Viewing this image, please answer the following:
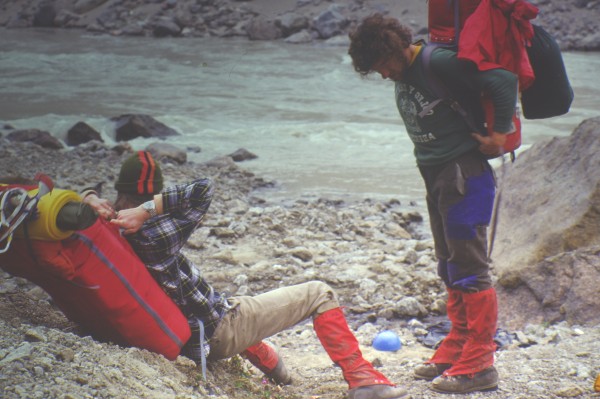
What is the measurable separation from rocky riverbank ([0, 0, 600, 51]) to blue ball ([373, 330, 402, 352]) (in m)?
20.2

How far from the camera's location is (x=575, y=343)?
4234mm

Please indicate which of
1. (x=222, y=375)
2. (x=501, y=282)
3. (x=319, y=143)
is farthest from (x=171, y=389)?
(x=319, y=143)

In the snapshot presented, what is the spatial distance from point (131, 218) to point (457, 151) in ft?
4.59

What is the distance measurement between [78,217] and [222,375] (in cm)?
118

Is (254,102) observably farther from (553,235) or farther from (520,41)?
(520,41)

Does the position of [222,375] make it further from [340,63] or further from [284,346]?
[340,63]

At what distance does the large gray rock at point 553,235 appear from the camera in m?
4.70

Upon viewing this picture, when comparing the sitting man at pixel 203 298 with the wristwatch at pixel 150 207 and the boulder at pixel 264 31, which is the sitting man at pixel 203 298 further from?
the boulder at pixel 264 31

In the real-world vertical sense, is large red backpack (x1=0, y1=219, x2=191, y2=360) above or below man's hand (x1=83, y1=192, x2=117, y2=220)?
below

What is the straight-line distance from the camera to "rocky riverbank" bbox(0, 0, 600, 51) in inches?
1032

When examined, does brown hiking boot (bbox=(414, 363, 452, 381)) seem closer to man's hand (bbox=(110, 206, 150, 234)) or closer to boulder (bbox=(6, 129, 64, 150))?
man's hand (bbox=(110, 206, 150, 234))

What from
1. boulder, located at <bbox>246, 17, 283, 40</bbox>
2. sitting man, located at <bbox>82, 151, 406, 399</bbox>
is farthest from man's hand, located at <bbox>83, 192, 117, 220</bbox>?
boulder, located at <bbox>246, 17, 283, 40</bbox>

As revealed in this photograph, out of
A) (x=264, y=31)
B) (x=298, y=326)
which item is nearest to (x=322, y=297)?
(x=298, y=326)

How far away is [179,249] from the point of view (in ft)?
11.0
